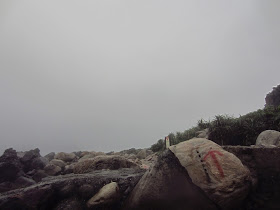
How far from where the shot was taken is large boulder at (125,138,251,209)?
362 centimetres

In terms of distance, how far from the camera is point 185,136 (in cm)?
1495

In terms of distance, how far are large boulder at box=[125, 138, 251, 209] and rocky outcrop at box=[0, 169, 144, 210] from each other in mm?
538

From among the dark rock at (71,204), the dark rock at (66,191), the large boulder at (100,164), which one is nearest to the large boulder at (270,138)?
the large boulder at (100,164)

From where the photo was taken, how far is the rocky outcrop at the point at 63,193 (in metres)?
4.49

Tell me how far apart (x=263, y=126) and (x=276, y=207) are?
688 cm

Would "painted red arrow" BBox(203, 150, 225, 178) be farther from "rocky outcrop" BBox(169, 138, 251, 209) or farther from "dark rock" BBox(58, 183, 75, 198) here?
"dark rock" BBox(58, 183, 75, 198)

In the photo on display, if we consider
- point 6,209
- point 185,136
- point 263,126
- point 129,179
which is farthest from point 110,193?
point 185,136

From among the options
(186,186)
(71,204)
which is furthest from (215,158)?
(71,204)

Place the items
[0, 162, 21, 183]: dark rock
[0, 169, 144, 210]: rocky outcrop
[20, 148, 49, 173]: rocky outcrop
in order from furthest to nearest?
[20, 148, 49, 173]: rocky outcrop
[0, 162, 21, 183]: dark rock
[0, 169, 144, 210]: rocky outcrop

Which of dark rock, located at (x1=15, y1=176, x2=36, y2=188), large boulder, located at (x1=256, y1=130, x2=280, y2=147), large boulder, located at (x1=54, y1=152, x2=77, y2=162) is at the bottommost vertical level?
dark rock, located at (x1=15, y1=176, x2=36, y2=188)

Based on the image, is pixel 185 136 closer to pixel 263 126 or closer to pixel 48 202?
pixel 263 126

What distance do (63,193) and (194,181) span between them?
3.11 m

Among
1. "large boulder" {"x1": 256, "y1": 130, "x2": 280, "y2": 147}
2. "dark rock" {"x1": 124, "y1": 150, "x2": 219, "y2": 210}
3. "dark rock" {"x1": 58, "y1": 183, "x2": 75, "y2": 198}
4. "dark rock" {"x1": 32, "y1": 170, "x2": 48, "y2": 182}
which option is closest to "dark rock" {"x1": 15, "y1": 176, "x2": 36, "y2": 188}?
"dark rock" {"x1": 32, "y1": 170, "x2": 48, "y2": 182}

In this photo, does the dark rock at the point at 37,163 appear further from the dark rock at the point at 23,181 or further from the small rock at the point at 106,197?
the small rock at the point at 106,197
